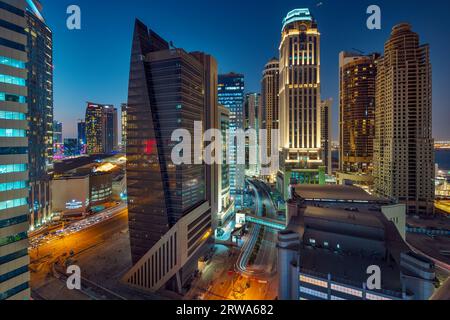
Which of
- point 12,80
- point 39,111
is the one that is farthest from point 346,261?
point 39,111

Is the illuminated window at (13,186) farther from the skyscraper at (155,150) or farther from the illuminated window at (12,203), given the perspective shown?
the skyscraper at (155,150)

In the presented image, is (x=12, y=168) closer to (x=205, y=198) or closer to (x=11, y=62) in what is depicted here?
(x=11, y=62)

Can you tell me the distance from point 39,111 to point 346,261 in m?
76.4

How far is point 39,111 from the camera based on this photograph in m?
56.2

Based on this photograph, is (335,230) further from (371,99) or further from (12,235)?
(371,99)

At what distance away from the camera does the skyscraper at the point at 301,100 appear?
6981 cm

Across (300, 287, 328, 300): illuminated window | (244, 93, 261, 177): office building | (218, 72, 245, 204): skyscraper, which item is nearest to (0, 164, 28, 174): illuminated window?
(300, 287, 328, 300): illuminated window

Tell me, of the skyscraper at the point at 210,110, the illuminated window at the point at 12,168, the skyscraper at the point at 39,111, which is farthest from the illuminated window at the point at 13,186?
the skyscraper at the point at 39,111

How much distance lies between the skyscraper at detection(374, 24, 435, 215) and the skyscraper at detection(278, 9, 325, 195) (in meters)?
21.7

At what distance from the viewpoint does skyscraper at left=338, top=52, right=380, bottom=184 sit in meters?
95.6

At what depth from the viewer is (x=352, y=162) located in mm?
100438

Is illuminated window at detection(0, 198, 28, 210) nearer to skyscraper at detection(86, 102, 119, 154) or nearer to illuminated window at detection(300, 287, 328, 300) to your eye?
illuminated window at detection(300, 287, 328, 300)

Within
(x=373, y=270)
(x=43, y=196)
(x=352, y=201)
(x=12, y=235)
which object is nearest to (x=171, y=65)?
(x=12, y=235)

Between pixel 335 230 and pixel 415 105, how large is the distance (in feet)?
208
